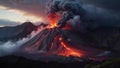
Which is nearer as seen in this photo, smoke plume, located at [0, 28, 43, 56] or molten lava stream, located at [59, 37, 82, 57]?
molten lava stream, located at [59, 37, 82, 57]

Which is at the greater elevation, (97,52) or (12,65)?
(12,65)

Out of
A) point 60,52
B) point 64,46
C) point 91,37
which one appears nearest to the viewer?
point 60,52

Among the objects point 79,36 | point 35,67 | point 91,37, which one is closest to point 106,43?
point 91,37

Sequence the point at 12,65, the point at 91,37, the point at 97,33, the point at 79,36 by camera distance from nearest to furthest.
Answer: the point at 12,65 < the point at 79,36 < the point at 91,37 < the point at 97,33

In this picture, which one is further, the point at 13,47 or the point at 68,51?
the point at 13,47

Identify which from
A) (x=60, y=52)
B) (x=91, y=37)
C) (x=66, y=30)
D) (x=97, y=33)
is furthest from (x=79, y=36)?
(x=97, y=33)

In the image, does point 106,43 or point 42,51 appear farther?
point 106,43

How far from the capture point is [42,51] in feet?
313

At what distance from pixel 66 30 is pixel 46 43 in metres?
12.8

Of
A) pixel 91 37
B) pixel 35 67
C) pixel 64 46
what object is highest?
pixel 35 67

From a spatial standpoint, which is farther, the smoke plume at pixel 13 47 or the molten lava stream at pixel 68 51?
the smoke plume at pixel 13 47

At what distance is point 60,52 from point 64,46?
6.97 meters

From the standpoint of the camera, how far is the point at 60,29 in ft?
341

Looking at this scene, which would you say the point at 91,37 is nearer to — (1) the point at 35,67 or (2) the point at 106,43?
(2) the point at 106,43
